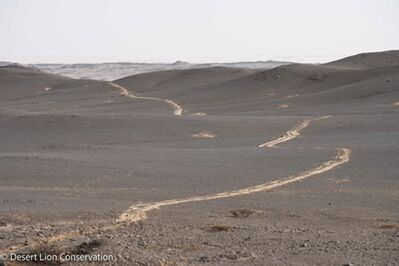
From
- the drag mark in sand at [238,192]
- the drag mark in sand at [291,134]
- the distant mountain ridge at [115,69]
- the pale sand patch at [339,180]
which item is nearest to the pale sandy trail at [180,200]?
the drag mark in sand at [238,192]

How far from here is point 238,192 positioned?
515 inches

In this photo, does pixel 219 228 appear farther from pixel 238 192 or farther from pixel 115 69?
pixel 115 69

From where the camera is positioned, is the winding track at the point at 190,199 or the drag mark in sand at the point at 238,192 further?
the drag mark in sand at the point at 238,192

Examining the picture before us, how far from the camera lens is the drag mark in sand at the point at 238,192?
410 inches

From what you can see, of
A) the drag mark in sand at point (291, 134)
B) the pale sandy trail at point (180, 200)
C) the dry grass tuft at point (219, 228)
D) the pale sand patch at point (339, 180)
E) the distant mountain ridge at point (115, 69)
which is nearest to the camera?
the pale sandy trail at point (180, 200)

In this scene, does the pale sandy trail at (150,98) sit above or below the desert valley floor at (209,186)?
below

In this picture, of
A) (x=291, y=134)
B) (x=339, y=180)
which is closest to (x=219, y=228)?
(x=339, y=180)

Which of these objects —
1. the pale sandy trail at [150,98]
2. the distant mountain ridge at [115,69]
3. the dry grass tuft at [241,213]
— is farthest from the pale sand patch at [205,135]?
the distant mountain ridge at [115,69]

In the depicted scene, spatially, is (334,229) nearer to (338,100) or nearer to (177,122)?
(177,122)

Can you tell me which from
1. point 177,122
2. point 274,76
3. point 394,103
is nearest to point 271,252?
point 177,122

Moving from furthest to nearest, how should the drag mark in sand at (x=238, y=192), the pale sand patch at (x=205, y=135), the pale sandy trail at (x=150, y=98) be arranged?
the pale sandy trail at (x=150, y=98), the pale sand patch at (x=205, y=135), the drag mark in sand at (x=238, y=192)

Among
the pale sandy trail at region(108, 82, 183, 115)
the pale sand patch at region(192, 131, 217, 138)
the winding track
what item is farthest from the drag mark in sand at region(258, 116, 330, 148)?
the pale sandy trail at region(108, 82, 183, 115)

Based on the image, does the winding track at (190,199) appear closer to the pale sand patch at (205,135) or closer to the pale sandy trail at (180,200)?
the pale sandy trail at (180,200)

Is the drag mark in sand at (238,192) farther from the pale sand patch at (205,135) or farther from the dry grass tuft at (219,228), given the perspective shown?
the pale sand patch at (205,135)
